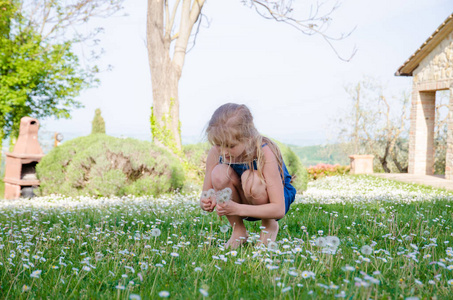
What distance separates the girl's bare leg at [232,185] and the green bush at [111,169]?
223 inches

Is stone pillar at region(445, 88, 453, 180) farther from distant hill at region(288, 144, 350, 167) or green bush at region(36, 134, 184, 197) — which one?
green bush at region(36, 134, 184, 197)

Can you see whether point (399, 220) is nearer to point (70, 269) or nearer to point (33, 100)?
point (70, 269)

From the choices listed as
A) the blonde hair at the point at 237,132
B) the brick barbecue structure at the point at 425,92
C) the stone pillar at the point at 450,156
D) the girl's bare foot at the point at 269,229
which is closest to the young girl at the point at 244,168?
the blonde hair at the point at 237,132

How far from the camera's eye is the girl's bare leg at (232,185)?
3.03 m

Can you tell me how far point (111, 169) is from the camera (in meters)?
8.61

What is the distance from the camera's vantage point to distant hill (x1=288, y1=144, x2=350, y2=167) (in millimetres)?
20297

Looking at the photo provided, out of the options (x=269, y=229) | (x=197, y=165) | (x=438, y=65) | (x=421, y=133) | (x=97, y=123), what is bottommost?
(x=269, y=229)

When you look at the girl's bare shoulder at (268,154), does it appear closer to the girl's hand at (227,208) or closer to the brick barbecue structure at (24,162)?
the girl's hand at (227,208)

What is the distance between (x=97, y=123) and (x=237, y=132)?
21.4 m

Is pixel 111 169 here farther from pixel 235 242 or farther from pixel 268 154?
pixel 268 154

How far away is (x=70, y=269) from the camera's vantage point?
2551 millimetres

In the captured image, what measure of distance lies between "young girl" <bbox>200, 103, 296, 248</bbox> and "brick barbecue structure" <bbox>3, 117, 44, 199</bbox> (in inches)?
337

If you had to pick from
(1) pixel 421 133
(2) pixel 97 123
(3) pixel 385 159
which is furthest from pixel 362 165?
(2) pixel 97 123

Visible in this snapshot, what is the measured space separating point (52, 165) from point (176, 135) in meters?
3.42
